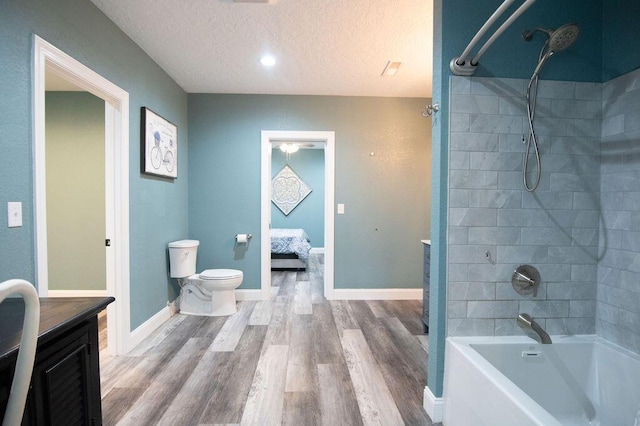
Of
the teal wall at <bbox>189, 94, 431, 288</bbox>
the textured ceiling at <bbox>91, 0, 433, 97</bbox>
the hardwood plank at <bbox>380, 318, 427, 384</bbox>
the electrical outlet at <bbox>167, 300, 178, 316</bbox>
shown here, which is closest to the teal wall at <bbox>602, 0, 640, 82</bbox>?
the textured ceiling at <bbox>91, 0, 433, 97</bbox>

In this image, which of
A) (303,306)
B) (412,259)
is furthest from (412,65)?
(303,306)

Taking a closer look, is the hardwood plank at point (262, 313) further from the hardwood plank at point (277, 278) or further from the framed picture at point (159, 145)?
the framed picture at point (159, 145)

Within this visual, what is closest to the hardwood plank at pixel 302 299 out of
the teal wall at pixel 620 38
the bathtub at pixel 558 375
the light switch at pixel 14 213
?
the bathtub at pixel 558 375

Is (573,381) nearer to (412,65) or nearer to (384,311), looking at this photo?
(384,311)

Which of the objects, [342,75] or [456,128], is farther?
[342,75]

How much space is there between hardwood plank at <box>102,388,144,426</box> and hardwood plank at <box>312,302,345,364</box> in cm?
119

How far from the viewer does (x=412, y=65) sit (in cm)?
263

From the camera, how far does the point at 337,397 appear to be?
171cm

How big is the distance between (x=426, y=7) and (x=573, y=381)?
91.9 inches

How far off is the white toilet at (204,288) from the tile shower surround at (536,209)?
222cm

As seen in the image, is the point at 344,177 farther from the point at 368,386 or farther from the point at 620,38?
the point at 620,38

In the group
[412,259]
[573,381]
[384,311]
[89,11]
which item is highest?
[89,11]

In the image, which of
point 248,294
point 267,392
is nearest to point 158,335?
point 248,294

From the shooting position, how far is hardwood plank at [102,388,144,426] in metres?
1.53
